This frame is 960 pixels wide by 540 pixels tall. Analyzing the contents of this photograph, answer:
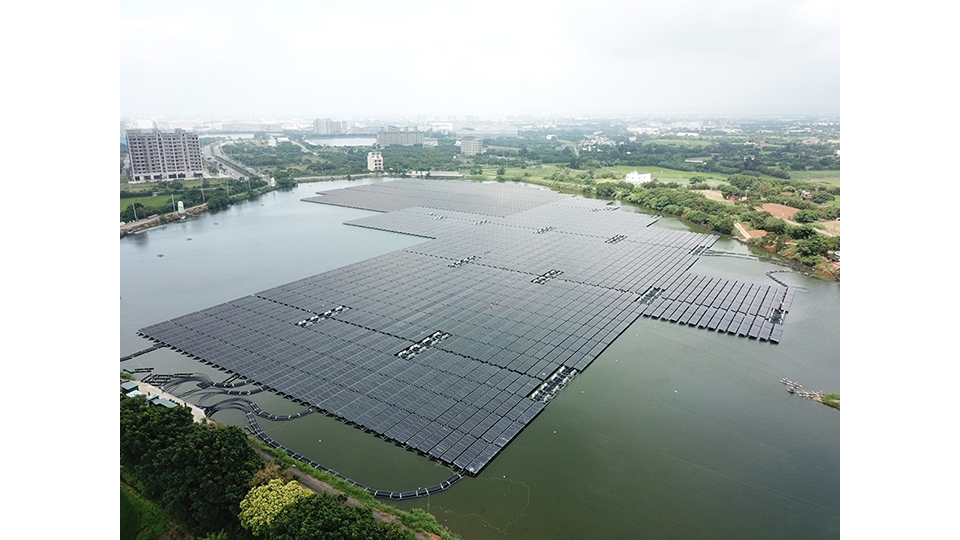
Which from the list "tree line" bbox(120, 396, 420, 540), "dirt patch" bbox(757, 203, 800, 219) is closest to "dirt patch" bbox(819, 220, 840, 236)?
"dirt patch" bbox(757, 203, 800, 219)

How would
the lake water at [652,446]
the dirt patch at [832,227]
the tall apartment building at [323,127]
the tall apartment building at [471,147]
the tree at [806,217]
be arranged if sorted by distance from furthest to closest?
the tall apartment building at [323,127] → the tall apartment building at [471,147] → the tree at [806,217] → the dirt patch at [832,227] → the lake water at [652,446]

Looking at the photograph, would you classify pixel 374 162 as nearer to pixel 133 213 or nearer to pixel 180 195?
pixel 180 195

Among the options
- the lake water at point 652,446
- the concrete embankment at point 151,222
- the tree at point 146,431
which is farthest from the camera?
the concrete embankment at point 151,222

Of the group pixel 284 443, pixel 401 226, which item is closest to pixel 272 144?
pixel 401 226

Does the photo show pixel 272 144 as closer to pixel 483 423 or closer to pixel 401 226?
pixel 401 226

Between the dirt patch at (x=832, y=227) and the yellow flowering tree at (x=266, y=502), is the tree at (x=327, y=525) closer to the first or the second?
the yellow flowering tree at (x=266, y=502)

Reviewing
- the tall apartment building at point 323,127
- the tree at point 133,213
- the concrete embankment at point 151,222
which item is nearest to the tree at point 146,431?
the concrete embankment at point 151,222

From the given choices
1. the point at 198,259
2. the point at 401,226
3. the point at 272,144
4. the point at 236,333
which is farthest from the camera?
the point at 272,144

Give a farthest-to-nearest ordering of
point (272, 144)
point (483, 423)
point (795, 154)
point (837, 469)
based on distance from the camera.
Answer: point (272, 144)
point (795, 154)
point (483, 423)
point (837, 469)
